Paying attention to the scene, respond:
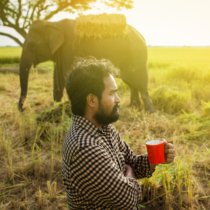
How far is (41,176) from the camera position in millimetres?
2457

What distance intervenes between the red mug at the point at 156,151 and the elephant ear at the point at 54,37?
369cm

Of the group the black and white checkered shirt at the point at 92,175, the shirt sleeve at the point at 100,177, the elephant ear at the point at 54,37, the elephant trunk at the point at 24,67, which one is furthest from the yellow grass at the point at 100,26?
the shirt sleeve at the point at 100,177

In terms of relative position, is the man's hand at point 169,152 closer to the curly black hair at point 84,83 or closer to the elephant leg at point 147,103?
the curly black hair at point 84,83

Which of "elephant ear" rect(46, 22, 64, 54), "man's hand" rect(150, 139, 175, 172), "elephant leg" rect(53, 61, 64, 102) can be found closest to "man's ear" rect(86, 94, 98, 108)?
"man's hand" rect(150, 139, 175, 172)

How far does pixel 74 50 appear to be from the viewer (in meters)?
4.53

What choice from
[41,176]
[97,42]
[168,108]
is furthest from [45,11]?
[41,176]

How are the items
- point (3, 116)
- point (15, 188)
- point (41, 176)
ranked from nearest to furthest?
point (15, 188)
point (41, 176)
point (3, 116)

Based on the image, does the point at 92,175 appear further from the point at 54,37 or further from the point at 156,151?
the point at 54,37

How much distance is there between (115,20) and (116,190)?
3.89 metres

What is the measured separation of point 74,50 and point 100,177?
3788mm

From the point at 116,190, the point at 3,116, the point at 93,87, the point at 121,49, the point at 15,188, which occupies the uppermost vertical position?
the point at 121,49

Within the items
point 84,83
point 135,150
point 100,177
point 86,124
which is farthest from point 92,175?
point 135,150

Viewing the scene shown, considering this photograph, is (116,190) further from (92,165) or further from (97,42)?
(97,42)

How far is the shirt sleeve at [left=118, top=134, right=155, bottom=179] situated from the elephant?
3136mm
